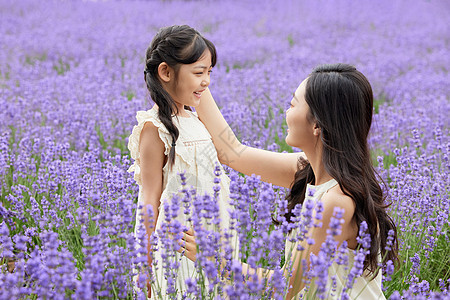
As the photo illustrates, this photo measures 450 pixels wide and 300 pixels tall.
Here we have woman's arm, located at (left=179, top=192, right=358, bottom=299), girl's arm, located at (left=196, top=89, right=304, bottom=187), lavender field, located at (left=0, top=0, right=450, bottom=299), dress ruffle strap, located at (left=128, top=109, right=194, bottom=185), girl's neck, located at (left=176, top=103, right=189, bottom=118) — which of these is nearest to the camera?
lavender field, located at (left=0, top=0, right=450, bottom=299)

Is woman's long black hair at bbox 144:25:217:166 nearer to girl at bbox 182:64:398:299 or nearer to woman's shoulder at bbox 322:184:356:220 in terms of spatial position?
girl at bbox 182:64:398:299

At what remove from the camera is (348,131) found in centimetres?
198

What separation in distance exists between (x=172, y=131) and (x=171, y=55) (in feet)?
1.07

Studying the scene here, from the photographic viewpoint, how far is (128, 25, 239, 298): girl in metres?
2.12

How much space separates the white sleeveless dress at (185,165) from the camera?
2.11m

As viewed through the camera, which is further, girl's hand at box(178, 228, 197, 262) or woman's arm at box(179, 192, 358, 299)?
girl's hand at box(178, 228, 197, 262)

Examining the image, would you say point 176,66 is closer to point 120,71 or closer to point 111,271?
point 111,271

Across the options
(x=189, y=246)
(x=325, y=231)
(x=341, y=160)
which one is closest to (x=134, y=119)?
(x=189, y=246)

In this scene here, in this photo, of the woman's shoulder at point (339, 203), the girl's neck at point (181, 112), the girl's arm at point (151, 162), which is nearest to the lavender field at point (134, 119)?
the girl's arm at point (151, 162)

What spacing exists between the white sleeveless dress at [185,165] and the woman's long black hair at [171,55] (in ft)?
0.10

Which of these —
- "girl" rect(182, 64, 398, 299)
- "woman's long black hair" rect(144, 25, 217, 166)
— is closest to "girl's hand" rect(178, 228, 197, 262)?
"girl" rect(182, 64, 398, 299)

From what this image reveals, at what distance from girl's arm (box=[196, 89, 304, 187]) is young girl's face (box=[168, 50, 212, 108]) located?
225 mm

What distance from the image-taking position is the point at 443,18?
11500 mm

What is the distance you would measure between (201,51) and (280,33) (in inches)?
293
